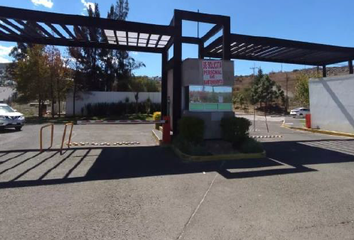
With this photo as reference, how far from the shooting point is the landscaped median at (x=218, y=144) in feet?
28.8

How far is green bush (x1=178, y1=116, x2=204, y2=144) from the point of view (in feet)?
31.2

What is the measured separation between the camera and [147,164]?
812 centimetres

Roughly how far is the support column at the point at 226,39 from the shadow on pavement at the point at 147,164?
3.90 meters

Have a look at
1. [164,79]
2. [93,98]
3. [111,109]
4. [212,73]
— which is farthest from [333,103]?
[93,98]

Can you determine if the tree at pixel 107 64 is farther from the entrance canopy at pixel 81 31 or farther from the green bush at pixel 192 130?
the green bush at pixel 192 130

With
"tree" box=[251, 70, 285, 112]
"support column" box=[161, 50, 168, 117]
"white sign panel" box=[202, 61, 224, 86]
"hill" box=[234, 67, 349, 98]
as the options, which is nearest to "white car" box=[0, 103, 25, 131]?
"support column" box=[161, 50, 168, 117]

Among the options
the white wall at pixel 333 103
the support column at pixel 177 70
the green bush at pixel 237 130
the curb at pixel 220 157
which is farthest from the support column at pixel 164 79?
the white wall at pixel 333 103

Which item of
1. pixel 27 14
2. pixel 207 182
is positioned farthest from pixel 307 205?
pixel 27 14

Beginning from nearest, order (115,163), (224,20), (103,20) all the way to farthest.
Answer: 1. (115,163)
2. (103,20)
3. (224,20)

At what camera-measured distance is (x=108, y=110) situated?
106 feet

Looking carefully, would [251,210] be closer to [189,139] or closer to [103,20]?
[189,139]

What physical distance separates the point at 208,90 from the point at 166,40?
3315 mm

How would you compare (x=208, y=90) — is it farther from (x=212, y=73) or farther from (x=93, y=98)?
(x=93, y=98)

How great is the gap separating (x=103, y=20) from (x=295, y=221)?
858 centimetres
